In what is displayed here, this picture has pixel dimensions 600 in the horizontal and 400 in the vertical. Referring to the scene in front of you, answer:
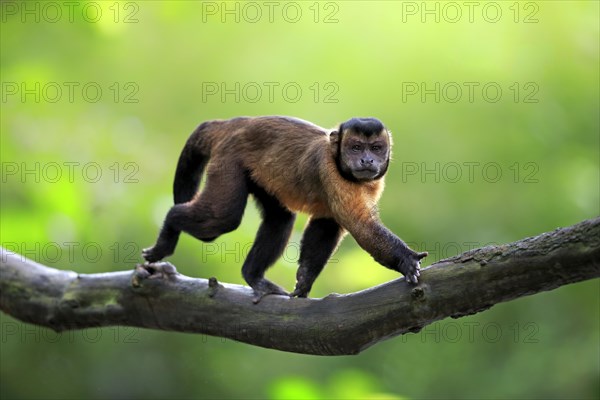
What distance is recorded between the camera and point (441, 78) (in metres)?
16.0

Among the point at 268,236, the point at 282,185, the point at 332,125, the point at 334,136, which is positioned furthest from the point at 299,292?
the point at 332,125

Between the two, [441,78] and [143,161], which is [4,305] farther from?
[441,78]

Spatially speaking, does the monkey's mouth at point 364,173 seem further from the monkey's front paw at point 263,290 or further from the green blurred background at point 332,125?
the green blurred background at point 332,125

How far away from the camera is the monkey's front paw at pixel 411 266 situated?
6918 mm

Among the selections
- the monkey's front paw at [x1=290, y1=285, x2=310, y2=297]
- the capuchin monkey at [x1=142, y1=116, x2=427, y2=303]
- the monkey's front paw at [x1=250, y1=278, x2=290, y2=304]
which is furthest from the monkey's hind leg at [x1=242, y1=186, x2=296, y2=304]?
the monkey's front paw at [x1=290, y1=285, x2=310, y2=297]

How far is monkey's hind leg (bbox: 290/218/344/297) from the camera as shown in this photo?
890 cm

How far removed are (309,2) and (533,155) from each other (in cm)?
553

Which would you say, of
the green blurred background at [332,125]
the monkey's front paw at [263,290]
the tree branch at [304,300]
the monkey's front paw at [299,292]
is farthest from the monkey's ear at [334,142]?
the green blurred background at [332,125]

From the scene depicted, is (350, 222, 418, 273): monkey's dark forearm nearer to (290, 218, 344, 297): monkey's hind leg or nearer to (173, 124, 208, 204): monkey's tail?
(290, 218, 344, 297): monkey's hind leg

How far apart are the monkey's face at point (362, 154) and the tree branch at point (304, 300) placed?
1503 millimetres

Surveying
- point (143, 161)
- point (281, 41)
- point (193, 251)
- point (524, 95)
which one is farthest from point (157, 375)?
point (524, 95)

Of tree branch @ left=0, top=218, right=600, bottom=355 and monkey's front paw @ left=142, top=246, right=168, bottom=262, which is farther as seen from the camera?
monkey's front paw @ left=142, top=246, right=168, bottom=262

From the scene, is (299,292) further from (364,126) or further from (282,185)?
(364,126)

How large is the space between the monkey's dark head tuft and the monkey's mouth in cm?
43
